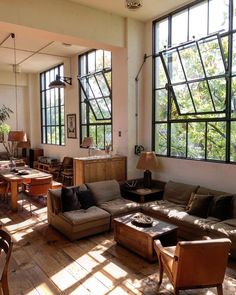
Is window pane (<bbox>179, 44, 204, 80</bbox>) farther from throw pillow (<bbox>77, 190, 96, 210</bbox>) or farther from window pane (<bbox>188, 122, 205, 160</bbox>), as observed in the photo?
throw pillow (<bbox>77, 190, 96, 210</bbox>)

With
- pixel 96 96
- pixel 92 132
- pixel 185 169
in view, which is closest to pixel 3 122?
pixel 92 132

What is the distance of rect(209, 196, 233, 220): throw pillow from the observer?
4.04m

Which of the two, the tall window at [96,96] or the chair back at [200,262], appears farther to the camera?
the tall window at [96,96]

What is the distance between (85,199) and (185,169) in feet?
6.69

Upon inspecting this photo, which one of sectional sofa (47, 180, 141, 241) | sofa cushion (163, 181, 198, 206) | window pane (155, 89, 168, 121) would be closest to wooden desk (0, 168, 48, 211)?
sectional sofa (47, 180, 141, 241)

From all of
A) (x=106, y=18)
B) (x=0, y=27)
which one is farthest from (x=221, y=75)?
(x=0, y=27)

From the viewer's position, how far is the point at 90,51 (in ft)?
24.3

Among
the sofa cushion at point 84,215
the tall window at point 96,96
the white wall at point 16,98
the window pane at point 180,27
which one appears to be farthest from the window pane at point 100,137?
the white wall at point 16,98

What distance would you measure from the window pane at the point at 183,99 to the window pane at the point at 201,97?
0.12 m

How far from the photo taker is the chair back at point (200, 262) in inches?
97.7

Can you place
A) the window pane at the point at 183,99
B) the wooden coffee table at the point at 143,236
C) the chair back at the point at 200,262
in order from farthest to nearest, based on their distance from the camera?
the window pane at the point at 183,99
the wooden coffee table at the point at 143,236
the chair back at the point at 200,262

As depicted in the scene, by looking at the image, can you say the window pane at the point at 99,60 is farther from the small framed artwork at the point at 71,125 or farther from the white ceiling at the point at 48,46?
the small framed artwork at the point at 71,125

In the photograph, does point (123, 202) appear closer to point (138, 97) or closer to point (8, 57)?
point (138, 97)

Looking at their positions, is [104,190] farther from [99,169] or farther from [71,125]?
[71,125]
